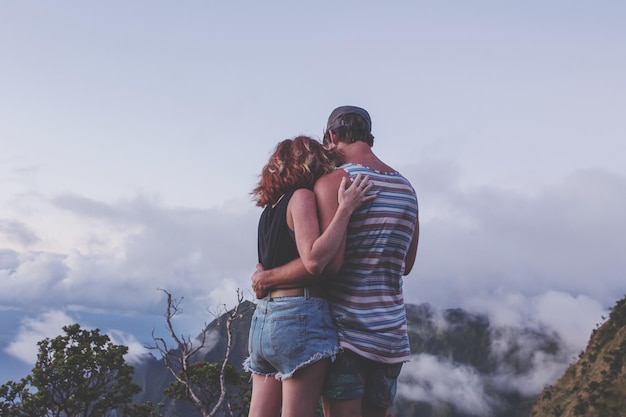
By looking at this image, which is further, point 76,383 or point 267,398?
point 76,383

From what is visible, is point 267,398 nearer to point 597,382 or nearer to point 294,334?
point 294,334

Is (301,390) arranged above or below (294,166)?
below

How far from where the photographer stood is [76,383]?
64.3 feet

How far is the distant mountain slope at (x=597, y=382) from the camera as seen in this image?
208ft

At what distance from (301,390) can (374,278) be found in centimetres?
79

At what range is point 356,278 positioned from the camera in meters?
3.61

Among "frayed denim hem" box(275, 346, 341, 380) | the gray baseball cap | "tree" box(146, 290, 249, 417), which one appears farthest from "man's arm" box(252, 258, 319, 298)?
"tree" box(146, 290, 249, 417)

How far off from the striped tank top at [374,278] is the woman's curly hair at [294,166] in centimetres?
17

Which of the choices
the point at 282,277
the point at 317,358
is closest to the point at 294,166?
the point at 282,277

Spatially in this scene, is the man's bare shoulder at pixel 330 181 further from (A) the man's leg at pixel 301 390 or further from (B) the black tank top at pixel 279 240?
(A) the man's leg at pixel 301 390

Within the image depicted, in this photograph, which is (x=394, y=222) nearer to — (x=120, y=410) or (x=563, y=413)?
(x=120, y=410)

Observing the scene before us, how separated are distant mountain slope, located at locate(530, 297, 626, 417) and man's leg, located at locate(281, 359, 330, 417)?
6820cm

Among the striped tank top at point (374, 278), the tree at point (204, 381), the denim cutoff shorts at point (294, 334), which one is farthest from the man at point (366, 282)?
A: the tree at point (204, 381)

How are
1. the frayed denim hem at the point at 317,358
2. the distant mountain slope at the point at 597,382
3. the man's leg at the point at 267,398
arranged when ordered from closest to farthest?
the frayed denim hem at the point at 317,358 → the man's leg at the point at 267,398 → the distant mountain slope at the point at 597,382
